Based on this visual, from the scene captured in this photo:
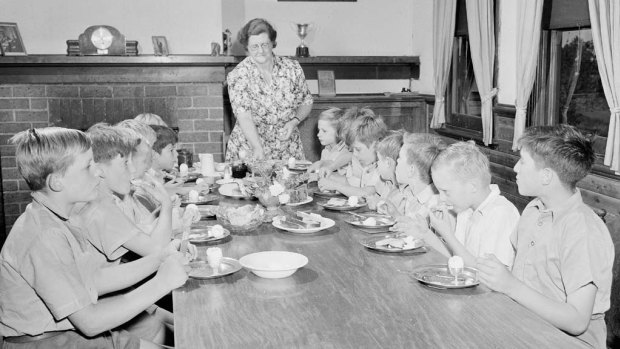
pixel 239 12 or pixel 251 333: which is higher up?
pixel 239 12

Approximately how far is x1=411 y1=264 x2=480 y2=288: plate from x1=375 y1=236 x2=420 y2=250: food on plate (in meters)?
0.22

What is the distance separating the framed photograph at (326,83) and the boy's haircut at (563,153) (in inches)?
174

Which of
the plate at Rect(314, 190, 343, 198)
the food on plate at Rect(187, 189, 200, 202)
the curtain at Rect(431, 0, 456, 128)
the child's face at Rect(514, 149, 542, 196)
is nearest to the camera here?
the child's face at Rect(514, 149, 542, 196)

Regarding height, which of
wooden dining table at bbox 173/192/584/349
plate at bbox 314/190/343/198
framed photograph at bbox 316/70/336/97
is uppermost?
framed photograph at bbox 316/70/336/97

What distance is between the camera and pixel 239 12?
661 centimetres

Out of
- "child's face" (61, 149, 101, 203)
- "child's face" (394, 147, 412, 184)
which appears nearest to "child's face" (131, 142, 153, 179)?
"child's face" (61, 149, 101, 203)

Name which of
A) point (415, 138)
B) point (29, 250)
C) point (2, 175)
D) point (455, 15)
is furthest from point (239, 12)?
point (29, 250)

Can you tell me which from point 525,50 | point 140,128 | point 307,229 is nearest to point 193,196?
point 140,128

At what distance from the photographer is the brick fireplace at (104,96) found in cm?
588

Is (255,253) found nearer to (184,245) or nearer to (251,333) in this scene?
(184,245)

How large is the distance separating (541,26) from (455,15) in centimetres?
150

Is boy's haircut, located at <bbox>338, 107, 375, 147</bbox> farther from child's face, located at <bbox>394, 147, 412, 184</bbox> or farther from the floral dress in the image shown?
child's face, located at <bbox>394, 147, 412, 184</bbox>

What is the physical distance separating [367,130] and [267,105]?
3.99 feet

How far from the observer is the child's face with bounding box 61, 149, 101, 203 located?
208 centimetres
